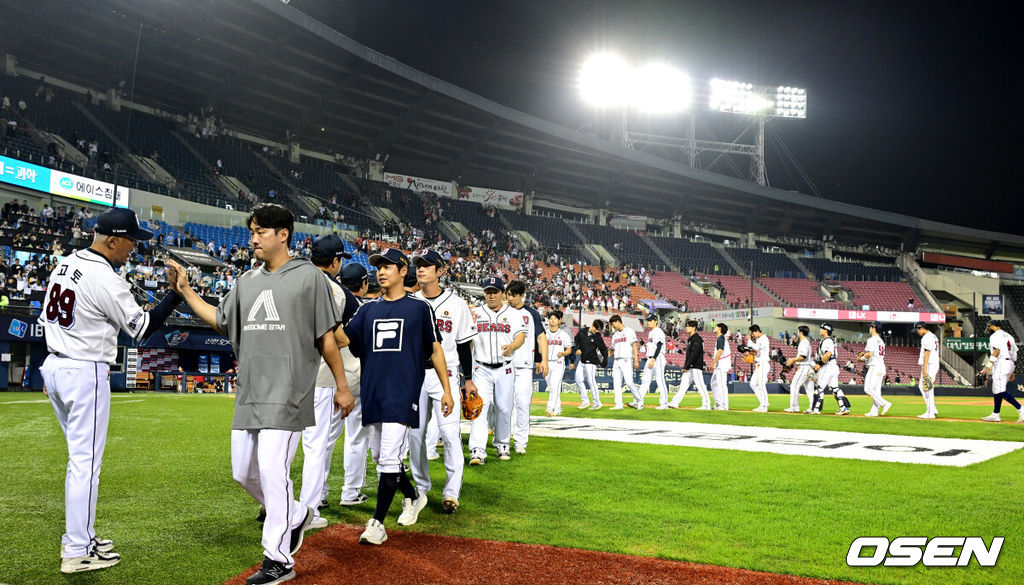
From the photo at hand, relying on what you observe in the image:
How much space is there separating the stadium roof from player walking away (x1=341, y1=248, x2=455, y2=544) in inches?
1329

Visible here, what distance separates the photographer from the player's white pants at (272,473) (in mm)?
3939

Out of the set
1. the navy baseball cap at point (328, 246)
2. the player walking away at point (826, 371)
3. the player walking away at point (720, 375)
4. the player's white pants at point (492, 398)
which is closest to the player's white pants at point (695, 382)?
the player walking away at point (720, 375)

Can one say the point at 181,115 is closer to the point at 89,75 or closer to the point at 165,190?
the point at 89,75

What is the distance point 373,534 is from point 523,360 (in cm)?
511

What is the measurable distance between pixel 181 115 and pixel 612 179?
32.1m

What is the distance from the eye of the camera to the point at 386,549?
4.78 metres

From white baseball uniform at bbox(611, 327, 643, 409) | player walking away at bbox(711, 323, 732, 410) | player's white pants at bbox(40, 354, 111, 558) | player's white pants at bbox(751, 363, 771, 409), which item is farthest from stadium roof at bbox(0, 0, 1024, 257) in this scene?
player's white pants at bbox(40, 354, 111, 558)

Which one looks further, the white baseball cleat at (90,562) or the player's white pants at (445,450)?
the player's white pants at (445,450)

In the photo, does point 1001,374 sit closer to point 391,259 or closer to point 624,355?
point 624,355

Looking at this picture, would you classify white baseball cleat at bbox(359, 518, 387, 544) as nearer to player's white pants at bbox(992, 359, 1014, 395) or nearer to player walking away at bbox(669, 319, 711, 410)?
player walking away at bbox(669, 319, 711, 410)

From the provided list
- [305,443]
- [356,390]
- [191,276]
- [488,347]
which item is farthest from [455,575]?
[191,276]

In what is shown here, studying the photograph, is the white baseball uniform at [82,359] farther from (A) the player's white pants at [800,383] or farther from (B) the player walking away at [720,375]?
(A) the player's white pants at [800,383]

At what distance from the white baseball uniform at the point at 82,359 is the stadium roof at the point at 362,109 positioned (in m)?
34.0

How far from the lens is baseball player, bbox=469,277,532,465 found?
8406mm
